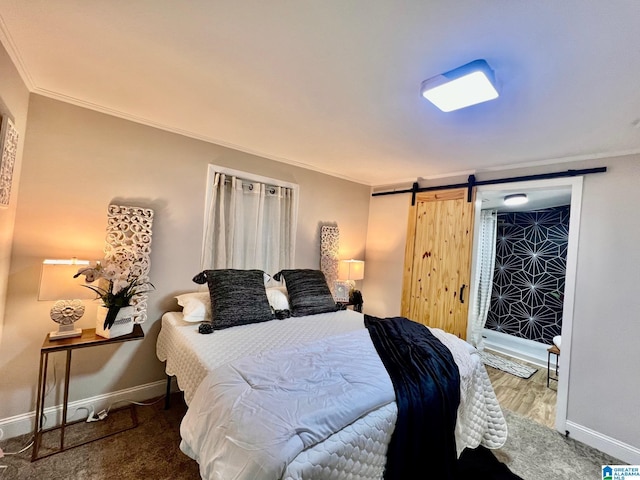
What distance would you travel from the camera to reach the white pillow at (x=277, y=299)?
2.74 m

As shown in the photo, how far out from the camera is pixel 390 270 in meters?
3.87

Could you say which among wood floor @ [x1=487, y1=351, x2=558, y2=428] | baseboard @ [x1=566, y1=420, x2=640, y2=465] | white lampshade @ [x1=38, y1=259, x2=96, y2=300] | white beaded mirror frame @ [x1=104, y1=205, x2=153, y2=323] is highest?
white beaded mirror frame @ [x1=104, y1=205, x2=153, y2=323]

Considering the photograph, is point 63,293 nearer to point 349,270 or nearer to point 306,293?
point 306,293

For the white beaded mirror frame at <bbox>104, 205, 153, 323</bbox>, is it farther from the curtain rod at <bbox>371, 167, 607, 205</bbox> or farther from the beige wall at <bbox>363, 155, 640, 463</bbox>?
the beige wall at <bbox>363, 155, 640, 463</bbox>

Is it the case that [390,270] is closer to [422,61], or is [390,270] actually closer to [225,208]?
[225,208]

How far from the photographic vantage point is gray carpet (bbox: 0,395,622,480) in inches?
65.2

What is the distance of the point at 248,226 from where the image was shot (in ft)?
9.71

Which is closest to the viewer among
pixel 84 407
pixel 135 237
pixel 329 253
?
pixel 84 407

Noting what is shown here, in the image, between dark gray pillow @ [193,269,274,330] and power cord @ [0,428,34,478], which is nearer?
power cord @ [0,428,34,478]

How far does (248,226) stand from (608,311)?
3.32 m

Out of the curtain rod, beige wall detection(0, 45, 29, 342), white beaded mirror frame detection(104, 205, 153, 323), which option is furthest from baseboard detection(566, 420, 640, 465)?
beige wall detection(0, 45, 29, 342)

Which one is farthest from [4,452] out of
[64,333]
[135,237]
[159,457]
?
[135,237]

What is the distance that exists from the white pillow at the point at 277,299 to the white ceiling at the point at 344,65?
1553mm

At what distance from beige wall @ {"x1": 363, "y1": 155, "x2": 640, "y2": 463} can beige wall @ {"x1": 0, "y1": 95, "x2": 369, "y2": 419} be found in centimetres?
329
